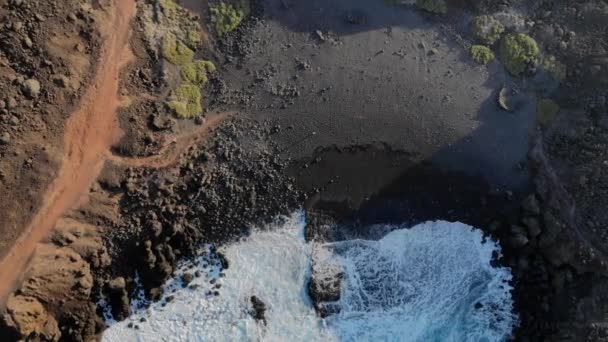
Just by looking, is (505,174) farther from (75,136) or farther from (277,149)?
(75,136)

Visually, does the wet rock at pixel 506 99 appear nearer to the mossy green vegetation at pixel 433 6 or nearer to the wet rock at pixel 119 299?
the mossy green vegetation at pixel 433 6

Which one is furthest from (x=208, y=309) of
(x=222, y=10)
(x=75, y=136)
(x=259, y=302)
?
(x=222, y=10)

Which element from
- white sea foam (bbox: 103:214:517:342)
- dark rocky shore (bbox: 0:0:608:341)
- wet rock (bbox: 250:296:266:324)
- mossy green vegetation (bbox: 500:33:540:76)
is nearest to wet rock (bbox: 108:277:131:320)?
dark rocky shore (bbox: 0:0:608:341)

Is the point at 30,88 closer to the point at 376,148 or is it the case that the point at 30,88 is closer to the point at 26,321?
the point at 26,321

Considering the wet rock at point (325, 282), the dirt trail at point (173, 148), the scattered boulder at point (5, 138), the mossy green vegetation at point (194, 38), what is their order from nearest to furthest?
the scattered boulder at point (5, 138) < the dirt trail at point (173, 148) < the wet rock at point (325, 282) < the mossy green vegetation at point (194, 38)

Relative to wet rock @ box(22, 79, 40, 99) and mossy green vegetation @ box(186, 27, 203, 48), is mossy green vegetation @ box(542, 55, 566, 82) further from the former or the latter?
wet rock @ box(22, 79, 40, 99)

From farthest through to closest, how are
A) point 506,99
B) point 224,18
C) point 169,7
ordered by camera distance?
point 506,99 < point 224,18 < point 169,7

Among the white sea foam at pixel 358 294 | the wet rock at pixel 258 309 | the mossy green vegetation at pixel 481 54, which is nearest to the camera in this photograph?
the white sea foam at pixel 358 294

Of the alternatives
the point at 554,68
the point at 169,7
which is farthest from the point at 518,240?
the point at 169,7

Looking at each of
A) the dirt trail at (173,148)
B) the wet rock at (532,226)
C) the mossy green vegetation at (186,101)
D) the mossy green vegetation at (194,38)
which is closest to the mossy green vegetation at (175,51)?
the mossy green vegetation at (194,38)
